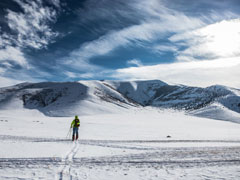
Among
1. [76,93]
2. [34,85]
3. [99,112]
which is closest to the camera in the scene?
[99,112]

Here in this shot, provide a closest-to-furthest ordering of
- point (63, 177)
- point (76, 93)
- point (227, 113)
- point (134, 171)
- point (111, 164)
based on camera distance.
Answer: point (63, 177) < point (134, 171) < point (111, 164) < point (227, 113) < point (76, 93)

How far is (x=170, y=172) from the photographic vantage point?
830 centimetres

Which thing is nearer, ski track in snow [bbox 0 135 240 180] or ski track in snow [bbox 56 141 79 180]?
ski track in snow [bbox 56 141 79 180]

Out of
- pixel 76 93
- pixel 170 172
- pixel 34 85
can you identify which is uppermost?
pixel 34 85

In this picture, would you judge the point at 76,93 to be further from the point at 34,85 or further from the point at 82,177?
the point at 82,177

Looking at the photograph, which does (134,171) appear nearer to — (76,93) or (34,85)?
(76,93)

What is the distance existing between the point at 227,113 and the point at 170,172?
10896cm

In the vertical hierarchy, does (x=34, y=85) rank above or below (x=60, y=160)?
above

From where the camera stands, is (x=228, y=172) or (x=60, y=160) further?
(x=60, y=160)

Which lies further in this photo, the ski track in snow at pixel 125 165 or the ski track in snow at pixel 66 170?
the ski track in snow at pixel 125 165

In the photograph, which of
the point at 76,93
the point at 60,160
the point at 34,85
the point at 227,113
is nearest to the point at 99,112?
the point at 76,93

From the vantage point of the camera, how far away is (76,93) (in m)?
130

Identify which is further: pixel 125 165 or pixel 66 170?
pixel 125 165

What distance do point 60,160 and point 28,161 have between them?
1.55 metres
